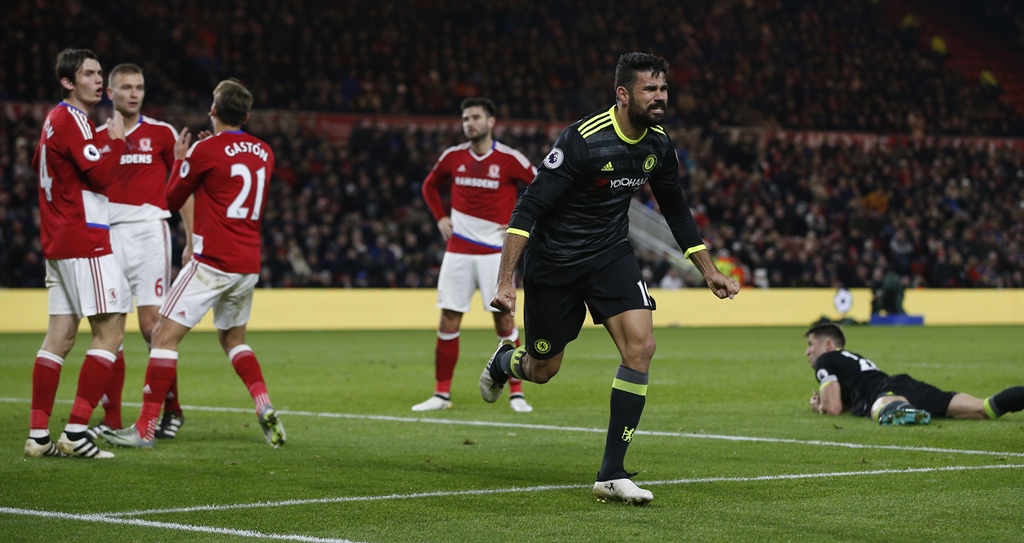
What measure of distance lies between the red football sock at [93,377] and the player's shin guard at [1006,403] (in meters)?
5.82

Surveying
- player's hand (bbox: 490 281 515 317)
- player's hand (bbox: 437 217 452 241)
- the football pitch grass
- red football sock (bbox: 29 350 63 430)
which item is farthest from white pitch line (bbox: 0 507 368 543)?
player's hand (bbox: 437 217 452 241)

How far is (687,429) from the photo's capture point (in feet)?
28.7

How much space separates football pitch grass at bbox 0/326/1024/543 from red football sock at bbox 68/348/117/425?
39 centimetres

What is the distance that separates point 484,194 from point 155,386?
12.6 ft

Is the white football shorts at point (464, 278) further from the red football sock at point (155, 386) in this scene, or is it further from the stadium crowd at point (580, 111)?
the stadium crowd at point (580, 111)

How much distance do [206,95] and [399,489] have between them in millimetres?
24088

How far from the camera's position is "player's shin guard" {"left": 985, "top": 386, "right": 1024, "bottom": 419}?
8672mm

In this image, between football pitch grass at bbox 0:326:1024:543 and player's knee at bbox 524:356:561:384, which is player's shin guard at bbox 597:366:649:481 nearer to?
football pitch grass at bbox 0:326:1024:543

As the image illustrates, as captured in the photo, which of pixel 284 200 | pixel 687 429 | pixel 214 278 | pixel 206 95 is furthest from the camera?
pixel 206 95

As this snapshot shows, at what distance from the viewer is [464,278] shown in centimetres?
1073

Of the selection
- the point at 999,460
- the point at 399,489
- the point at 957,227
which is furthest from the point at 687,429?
the point at 957,227

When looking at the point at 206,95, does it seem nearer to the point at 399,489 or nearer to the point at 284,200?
the point at 284,200

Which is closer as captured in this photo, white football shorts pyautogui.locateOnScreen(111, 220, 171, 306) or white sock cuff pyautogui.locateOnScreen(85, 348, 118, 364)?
white sock cuff pyautogui.locateOnScreen(85, 348, 118, 364)

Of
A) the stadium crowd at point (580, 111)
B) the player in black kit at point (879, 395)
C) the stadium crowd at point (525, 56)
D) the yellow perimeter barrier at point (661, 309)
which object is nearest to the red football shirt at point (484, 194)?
the player in black kit at point (879, 395)
